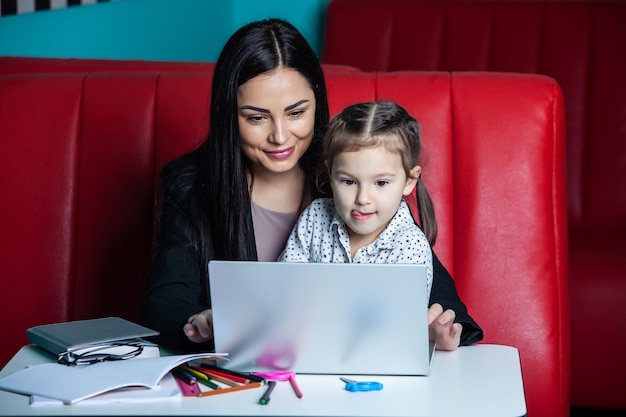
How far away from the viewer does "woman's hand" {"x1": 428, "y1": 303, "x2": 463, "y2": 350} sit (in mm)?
1534

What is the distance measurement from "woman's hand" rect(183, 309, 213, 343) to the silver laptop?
0.09 meters

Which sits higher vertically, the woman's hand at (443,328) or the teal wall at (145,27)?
the teal wall at (145,27)

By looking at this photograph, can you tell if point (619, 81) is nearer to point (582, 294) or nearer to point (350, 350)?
point (582, 294)

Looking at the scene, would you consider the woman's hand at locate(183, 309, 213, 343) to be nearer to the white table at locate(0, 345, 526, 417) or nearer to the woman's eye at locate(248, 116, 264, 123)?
the white table at locate(0, 345, 526, 417)

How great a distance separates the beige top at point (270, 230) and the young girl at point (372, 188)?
0.55 ft

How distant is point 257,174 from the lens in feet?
6.71

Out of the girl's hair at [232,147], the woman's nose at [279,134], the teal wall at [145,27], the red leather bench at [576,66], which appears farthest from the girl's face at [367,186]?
the teal wall at [145,27]

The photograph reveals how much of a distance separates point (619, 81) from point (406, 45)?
31.3 inches

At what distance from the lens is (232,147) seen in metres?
1.91

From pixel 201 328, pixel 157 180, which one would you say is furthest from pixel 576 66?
pixel 201 328

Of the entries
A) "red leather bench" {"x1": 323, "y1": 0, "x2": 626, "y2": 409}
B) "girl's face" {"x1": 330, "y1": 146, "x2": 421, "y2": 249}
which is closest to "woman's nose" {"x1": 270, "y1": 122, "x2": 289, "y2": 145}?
"girl's face" {"x1": 330, "y1": 146, "x2": 421, "y2": 249}

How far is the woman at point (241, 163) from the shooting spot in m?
1.85

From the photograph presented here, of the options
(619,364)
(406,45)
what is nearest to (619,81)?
(406,45)

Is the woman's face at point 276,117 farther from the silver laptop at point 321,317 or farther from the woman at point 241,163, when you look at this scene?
the silver laptop at point 321,317
